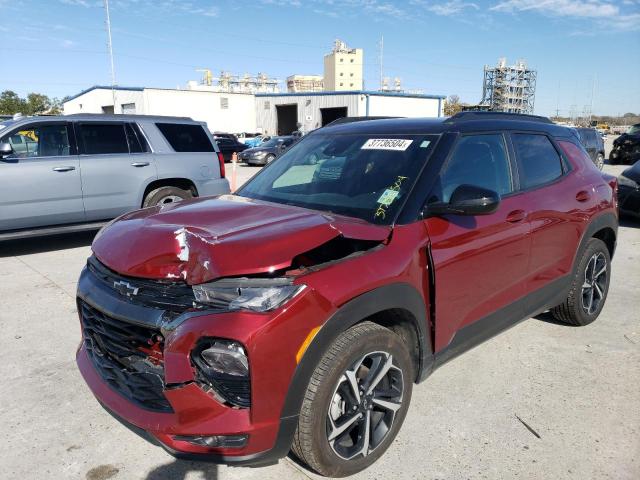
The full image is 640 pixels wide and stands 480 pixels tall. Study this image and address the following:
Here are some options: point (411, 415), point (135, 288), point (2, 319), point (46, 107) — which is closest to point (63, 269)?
point (2, 319)

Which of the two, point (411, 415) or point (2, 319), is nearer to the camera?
point (411, 415)

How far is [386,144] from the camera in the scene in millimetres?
3309

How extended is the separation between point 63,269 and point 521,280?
539 centimetres

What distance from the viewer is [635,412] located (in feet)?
10.4

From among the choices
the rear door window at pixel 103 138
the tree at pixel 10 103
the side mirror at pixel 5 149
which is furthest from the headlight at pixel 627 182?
the tree at pixel 10 103

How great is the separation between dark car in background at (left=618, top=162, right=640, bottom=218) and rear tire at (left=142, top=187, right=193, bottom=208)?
790 centimetres

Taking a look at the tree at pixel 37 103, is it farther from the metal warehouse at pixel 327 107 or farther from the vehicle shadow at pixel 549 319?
the vehicle shadow at pixel 549 319

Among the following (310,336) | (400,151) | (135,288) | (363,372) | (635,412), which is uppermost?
(400,151)

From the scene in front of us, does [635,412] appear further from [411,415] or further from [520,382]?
[411,415]

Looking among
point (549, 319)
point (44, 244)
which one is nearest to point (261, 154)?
point (44, 244)

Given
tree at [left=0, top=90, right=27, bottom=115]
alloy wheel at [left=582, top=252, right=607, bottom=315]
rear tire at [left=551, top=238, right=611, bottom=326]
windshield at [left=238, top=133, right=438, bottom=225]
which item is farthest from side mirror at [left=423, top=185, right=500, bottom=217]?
tree at [left=0, top=90, right=27, bottom=115]

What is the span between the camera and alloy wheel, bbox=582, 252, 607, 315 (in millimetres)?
4355

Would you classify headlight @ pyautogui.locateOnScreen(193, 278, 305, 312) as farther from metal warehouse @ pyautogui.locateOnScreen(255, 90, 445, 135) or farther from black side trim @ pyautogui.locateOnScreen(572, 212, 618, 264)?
metal warehouse @ pyautogui.locateOnScreen(255, 90, 445, 135)

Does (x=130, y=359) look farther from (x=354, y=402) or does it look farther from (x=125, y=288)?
(x=354, y=402)
